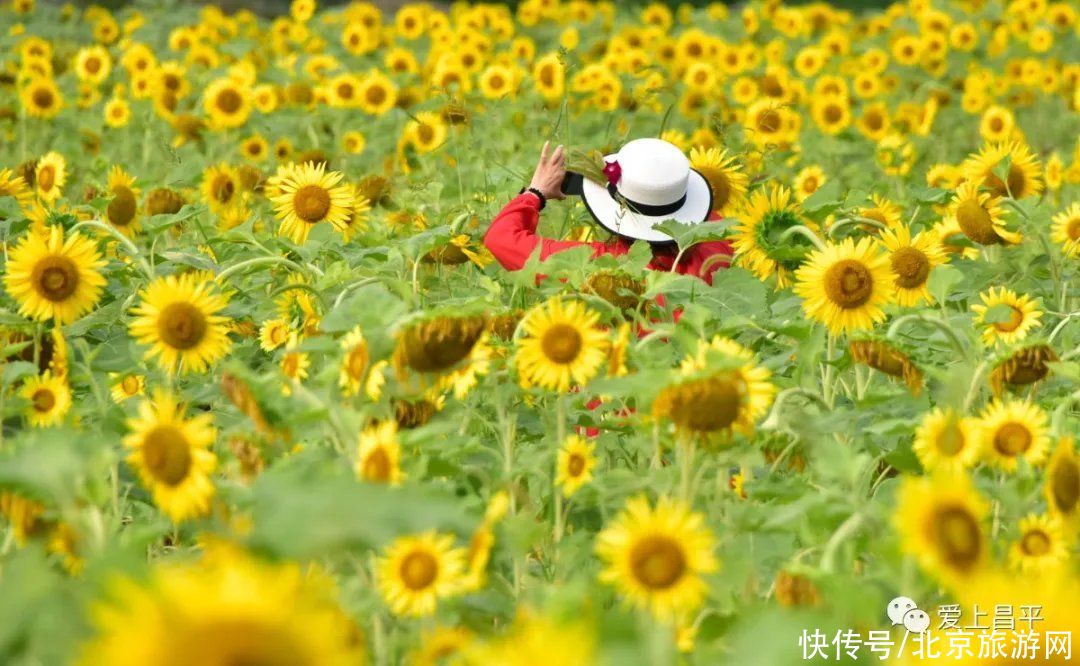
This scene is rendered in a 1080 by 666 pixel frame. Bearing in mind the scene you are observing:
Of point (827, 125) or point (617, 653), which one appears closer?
point (617, 653)

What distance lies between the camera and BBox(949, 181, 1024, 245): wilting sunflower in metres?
3.13

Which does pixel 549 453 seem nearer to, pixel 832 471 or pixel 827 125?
pixel 832 471

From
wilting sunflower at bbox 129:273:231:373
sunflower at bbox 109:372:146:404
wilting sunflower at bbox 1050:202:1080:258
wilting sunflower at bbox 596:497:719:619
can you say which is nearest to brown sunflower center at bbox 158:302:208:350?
wilting sunflower at bbox 129:273:231:373

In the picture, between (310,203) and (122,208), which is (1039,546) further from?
(122,208)

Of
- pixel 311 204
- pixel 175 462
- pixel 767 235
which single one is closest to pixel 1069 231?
pixel 767 235

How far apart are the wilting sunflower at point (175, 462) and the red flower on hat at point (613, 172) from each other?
5.38 ft

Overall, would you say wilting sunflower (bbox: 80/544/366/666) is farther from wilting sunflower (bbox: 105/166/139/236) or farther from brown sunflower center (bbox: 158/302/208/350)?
wilting sunflower (bbox: 105/166/139/236)

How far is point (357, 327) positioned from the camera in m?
1.87

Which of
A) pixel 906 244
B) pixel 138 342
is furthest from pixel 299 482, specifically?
pixel 906 244

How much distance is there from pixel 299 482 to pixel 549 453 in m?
0.63

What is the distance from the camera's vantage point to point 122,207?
341cm

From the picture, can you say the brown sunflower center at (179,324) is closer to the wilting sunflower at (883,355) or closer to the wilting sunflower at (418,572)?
the wilting sunflower at (418,572)

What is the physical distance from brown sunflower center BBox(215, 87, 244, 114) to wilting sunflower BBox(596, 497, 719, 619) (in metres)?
4.22

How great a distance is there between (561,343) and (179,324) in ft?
1.79
